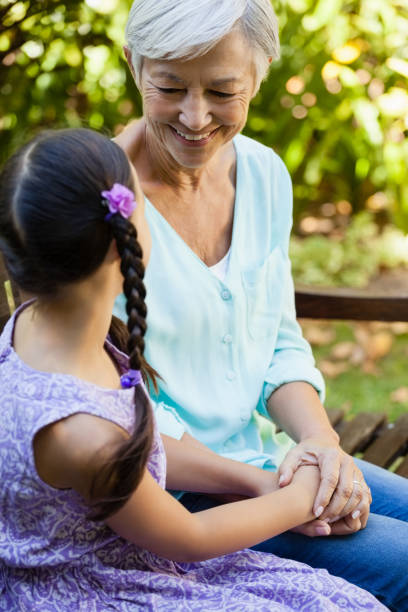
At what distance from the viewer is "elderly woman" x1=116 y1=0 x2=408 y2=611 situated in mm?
1845

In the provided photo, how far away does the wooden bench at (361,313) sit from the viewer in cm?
276

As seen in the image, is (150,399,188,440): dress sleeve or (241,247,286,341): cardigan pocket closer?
(150,399,188,440): dress sleeve

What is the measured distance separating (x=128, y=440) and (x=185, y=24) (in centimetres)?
88

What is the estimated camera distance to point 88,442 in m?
1.41

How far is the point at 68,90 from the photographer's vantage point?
4.53 m

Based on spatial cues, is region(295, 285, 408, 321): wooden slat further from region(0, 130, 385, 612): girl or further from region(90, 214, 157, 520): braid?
region(90, 214, 157, 520): braid

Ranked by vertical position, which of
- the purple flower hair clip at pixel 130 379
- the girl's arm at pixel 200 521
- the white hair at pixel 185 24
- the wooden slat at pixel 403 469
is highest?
the white hair at pixel 185 24

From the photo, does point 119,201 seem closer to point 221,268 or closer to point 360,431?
point 221,268

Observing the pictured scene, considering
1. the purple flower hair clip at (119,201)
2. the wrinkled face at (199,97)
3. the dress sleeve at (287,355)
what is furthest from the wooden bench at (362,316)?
the purple flower hair clip at (119,201)

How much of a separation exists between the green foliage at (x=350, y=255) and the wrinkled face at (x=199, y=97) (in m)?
3.27

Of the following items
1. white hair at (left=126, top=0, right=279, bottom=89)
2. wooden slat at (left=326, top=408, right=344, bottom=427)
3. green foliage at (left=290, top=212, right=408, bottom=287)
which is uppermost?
white hair at (left=126, top=0, right=279, bottom=89)

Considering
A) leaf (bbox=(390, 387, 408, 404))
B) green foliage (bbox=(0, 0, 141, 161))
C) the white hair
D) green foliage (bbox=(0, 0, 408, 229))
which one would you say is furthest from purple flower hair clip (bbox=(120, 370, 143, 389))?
leaf (bbox=(390, 387, 408, 404))

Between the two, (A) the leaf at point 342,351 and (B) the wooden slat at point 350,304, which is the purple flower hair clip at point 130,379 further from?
(A) the leaf at point 342,351

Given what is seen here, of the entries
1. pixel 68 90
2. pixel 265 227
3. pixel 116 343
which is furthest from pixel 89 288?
pixel 68 90
